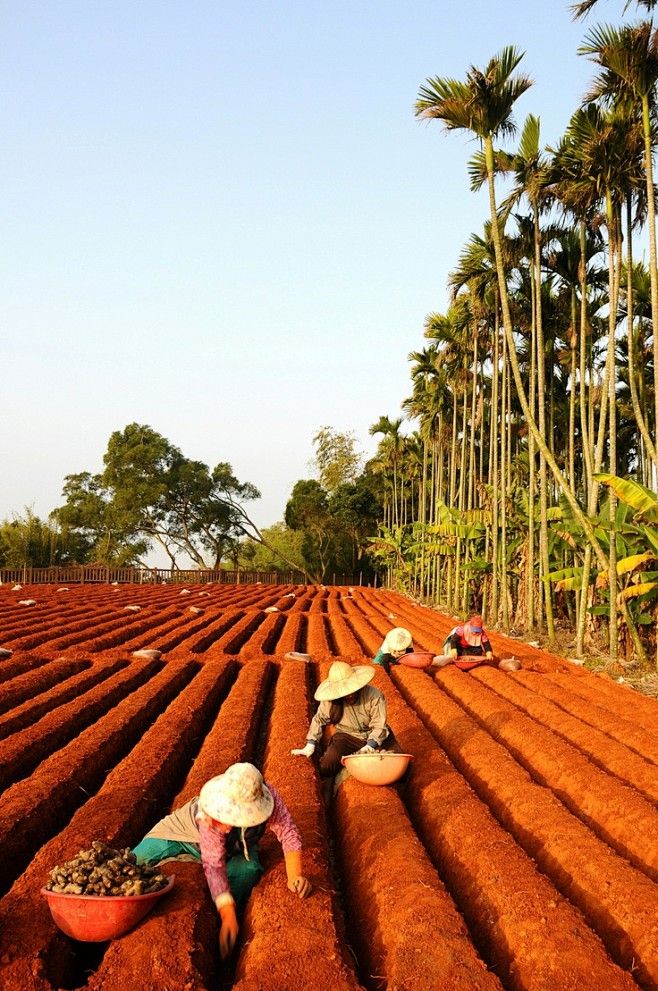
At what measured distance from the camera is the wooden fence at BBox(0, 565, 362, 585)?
127ft

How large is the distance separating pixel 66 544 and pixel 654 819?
50793mm

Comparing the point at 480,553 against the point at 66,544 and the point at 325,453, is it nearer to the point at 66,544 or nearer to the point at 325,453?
the point at 66,544

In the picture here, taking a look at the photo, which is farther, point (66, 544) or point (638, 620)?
point (66, 544)

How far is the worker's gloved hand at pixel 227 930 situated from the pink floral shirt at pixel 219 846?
0.05 meters

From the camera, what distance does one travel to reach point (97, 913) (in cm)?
354

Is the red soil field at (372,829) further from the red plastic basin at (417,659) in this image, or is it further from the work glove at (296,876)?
the red plastic basin at (417,659)

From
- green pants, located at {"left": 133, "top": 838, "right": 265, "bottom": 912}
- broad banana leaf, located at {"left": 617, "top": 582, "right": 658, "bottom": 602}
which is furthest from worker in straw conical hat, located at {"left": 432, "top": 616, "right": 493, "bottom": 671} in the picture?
green pants, located at {"left": 133, "top": 838, "right": 265, "bottom": 912}

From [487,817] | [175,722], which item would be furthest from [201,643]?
[487,817]

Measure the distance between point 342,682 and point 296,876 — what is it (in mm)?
2020

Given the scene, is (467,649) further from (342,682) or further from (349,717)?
(342,682)

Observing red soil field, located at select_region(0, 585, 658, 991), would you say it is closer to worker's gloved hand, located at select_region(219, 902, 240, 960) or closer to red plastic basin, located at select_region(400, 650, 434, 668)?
worker's gloved hand, located at select_region(219, 902, 240, 960)

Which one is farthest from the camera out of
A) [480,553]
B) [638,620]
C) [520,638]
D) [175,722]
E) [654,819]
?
[480,553]

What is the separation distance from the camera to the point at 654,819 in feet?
16.6

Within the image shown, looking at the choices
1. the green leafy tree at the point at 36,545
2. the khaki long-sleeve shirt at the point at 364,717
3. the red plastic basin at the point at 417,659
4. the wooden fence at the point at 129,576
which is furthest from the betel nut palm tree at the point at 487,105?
the green leafy tree at the point at 36,545
